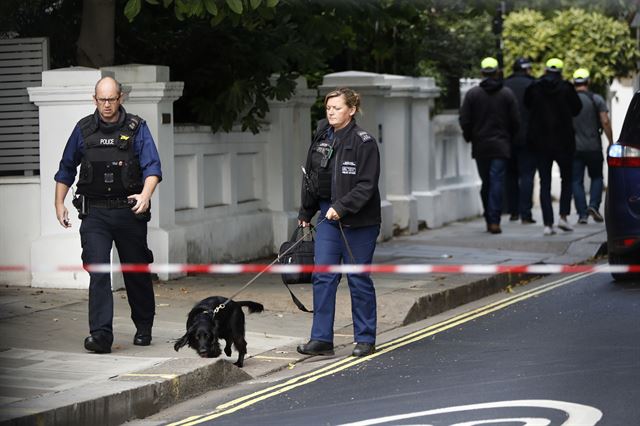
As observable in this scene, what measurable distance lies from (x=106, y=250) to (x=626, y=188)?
5102 millimetres

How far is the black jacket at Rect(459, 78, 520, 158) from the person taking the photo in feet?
60.6

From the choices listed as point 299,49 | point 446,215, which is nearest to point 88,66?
point 299,49

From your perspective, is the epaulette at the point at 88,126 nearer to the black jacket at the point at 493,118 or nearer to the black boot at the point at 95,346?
the black boot at the point at 95,346

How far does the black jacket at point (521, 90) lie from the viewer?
62.4 feet

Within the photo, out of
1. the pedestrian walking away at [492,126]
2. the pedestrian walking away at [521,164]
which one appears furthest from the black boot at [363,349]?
the pedestrian walking away at [521,164]

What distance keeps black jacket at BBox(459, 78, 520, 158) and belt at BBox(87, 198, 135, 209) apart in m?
8.96

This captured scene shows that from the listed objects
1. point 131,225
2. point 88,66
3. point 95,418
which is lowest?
point 95,418

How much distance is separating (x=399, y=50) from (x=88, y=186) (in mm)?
11735

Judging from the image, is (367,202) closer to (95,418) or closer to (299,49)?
(95,418)

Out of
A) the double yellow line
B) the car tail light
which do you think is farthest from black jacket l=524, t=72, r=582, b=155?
the car tail light

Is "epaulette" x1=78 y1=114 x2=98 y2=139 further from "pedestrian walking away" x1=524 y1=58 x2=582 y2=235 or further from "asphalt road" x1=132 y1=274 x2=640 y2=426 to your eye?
"pedestrian walking away" x1=524 y1=58 x2=582 y2=235

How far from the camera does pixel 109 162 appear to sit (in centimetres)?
1012

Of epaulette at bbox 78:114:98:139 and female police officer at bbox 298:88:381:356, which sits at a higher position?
epaulette at bbox 78:114:98:139

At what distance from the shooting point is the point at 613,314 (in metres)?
11.9
